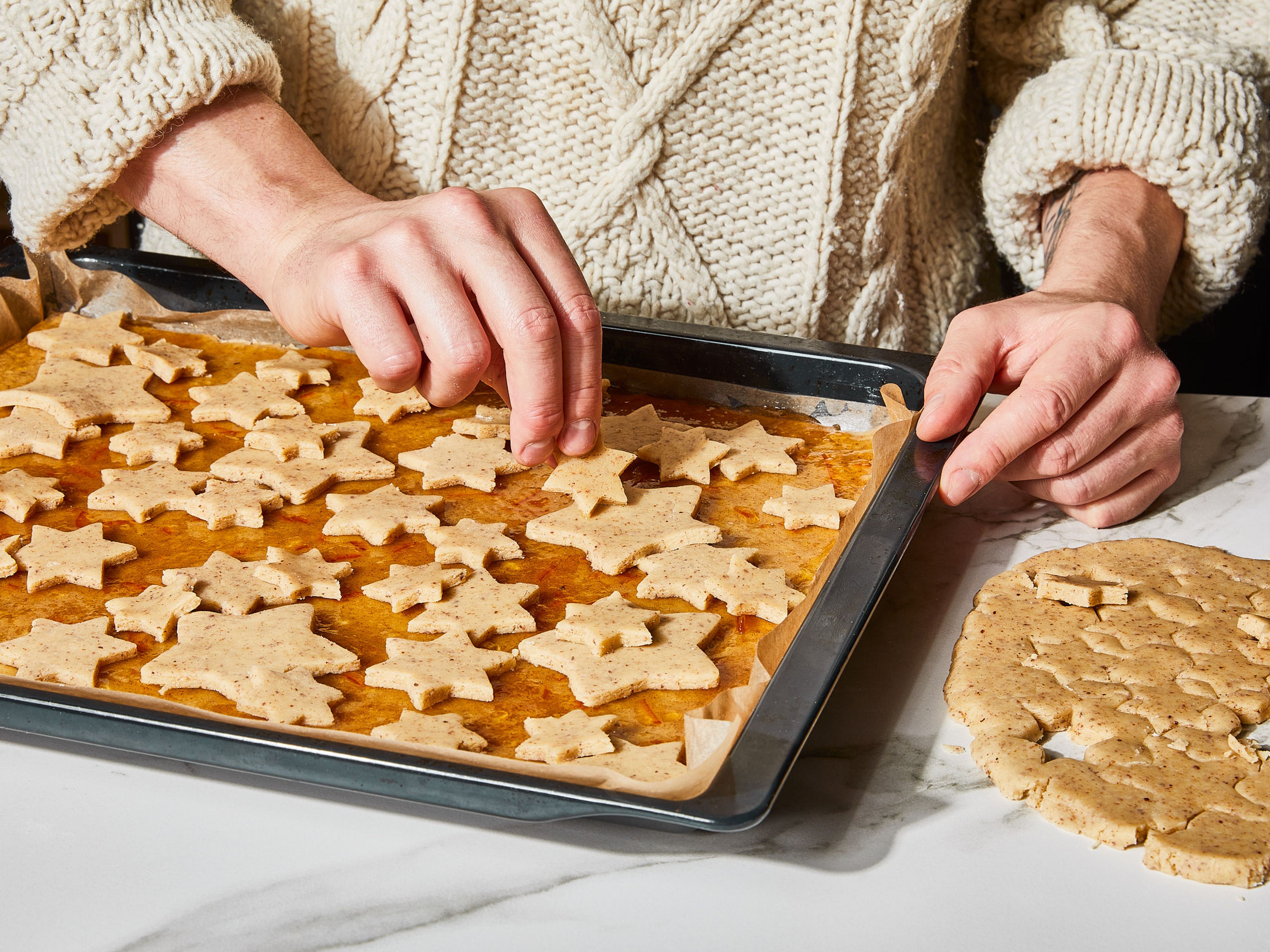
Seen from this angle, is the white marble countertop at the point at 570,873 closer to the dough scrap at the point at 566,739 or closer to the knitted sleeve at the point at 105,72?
the dough scrap at the point at 566,739

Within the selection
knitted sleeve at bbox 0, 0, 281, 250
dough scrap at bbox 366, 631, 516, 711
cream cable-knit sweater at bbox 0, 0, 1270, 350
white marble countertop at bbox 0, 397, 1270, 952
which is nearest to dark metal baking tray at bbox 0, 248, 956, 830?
white marble countertop at bbox 0, 397, 1270, 952

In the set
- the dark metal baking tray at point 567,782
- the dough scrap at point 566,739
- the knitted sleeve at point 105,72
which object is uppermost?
the knitted sleeve at point 105,72

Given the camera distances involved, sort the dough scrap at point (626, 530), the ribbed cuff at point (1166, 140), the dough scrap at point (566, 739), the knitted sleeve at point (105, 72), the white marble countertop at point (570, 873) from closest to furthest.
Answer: the white marble countertop at point (570, 873) → the dough scrap at point (566, 739) → the dough scrap at point (626, 530) → the knitted sleeve at point (105, 72) → the ribbed cuff at point (1166, 140)

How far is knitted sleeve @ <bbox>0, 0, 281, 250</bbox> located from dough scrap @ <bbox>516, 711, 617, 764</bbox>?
857mm

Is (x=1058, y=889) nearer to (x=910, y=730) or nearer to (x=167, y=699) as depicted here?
(x=910, y=730)

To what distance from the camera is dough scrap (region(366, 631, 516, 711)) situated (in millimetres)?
946

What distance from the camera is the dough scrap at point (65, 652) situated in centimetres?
96

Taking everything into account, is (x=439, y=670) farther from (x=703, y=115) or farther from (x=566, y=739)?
(x=703, y=115)

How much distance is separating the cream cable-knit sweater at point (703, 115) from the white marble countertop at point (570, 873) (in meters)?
0.79

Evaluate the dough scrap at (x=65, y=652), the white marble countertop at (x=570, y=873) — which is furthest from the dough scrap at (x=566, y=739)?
the dough scrap at (x=65, y=652)

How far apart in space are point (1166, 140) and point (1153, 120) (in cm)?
3

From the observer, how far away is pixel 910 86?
1515 mm

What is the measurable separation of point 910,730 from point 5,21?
4.10 feet

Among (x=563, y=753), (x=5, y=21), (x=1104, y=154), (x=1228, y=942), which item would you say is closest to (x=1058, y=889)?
(x=1228, y=942)
